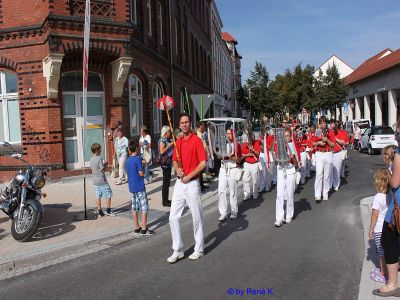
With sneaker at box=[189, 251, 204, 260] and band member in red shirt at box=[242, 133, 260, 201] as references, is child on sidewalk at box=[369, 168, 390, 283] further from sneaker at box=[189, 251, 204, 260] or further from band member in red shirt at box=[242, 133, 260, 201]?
band member in red shirt at box=[242, 133, 260, 201]

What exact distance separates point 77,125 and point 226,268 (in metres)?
9.61

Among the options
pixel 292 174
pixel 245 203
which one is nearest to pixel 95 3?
pixel 245 203

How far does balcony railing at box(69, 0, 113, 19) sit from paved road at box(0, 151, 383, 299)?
837cm

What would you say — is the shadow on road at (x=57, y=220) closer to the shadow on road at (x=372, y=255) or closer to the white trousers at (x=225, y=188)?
the white trousers at (x=225, y=188)

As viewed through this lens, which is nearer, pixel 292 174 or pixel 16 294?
pixel 16 294

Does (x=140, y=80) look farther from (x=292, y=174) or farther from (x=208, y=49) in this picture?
(x=208, y=49)

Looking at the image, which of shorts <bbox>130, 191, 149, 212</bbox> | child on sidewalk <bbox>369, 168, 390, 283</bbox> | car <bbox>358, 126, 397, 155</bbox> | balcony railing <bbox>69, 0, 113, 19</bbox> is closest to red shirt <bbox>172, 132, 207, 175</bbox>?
shorts <bbox>130, 191, 149, 212</bbox>

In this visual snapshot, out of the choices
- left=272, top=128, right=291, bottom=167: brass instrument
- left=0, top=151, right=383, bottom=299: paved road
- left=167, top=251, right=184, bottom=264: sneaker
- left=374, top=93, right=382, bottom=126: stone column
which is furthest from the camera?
left=374, top=93, right=382, bottom=126: stone column

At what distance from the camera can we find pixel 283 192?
744 cm

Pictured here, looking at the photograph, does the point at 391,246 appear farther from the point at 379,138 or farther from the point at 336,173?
the point at 379,138

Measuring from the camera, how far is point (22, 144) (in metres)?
13.2

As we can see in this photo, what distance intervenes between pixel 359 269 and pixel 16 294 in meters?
4.13

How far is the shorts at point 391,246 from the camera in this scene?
4.24 metres

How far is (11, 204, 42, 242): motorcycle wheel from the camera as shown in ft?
21.2
